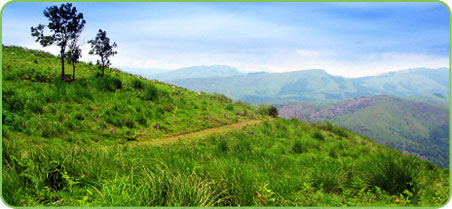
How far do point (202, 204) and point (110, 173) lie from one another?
6.68ft

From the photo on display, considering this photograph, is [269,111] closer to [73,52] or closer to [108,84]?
[108,84]

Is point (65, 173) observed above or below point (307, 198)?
above

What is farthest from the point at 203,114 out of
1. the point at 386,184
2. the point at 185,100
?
the point at 386,184

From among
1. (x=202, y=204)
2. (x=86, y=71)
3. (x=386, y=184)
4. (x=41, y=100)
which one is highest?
(x=86, y=71)

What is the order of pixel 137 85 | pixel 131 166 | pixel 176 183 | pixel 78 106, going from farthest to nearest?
pixel 137 85, pixel 78 106, pixel 131 166, pixel 176 183

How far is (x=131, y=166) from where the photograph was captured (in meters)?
4.88

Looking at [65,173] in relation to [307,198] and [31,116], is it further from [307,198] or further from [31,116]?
[31,116]

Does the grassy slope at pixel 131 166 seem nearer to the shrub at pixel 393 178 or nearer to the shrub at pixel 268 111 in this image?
Answer: the shrub at pixel 393 178

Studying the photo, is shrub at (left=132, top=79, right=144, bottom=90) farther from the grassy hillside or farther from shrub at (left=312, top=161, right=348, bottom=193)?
shrub at (left=312, top=161, right=348, bottom=193)

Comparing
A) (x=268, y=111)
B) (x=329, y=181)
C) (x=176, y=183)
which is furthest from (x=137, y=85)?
(x=268, y=111)

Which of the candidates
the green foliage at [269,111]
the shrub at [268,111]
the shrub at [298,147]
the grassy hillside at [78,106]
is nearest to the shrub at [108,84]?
the grassy hillside at [78,106]

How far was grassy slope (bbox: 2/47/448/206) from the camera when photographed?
3824 millimetres

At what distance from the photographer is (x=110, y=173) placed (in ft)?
15.2

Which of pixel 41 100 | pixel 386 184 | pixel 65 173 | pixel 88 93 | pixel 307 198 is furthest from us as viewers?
pixel 88 93
